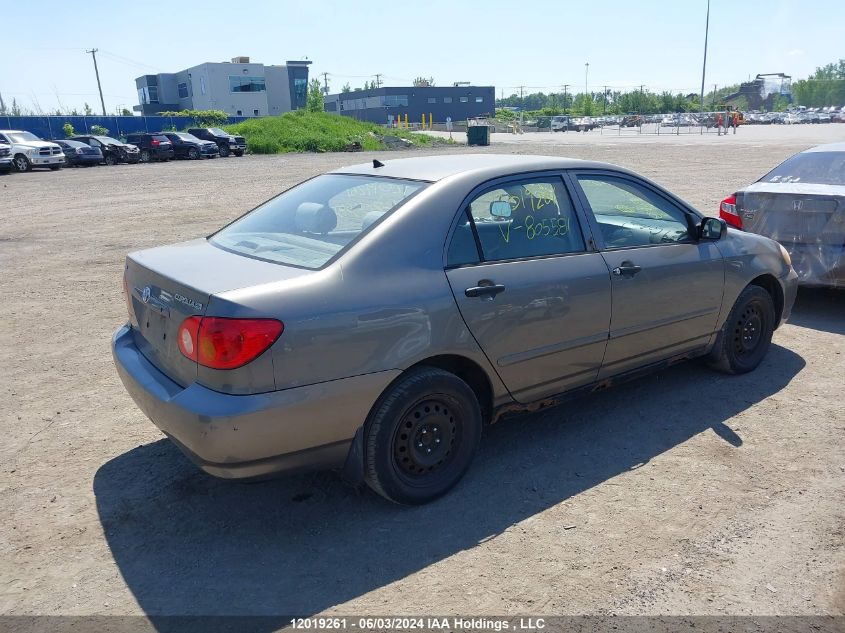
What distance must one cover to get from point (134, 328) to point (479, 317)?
1.93 m

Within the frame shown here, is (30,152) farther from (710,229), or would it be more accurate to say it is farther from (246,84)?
(246,84)

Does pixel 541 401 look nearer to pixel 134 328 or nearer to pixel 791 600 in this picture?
pixel 791 600

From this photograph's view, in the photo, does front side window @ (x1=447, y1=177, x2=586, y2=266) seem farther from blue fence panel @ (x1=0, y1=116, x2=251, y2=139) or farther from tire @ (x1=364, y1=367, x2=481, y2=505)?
blue fence panel @ (x1=0, y1=116, x2=251, y2=139)

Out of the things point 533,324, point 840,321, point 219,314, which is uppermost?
point 219,314

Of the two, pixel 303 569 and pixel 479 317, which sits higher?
pixel 479 317

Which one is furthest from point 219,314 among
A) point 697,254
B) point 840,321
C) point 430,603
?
point 840,321

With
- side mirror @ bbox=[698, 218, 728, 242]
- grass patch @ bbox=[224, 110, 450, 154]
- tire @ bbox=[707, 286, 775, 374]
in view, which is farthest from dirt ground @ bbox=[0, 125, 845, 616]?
grass patch @ bbox=[224, 110, 450, 154]

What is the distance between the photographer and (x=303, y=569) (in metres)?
3.11

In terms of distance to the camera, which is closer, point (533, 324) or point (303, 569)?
point (303, 569)

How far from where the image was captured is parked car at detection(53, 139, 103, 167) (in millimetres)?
34344

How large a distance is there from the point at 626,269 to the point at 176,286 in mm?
2555

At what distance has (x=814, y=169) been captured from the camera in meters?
7.09

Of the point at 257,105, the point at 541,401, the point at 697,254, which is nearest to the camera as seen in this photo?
the point at 541,401

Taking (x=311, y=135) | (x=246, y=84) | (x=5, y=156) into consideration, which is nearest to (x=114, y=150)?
(x=5, y=156)
